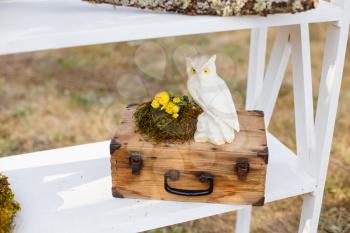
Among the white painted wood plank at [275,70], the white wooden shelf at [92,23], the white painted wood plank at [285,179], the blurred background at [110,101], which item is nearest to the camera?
the white wooden shelf at [92,23]

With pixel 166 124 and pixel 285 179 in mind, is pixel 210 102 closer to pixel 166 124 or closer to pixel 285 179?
pixel 166 124

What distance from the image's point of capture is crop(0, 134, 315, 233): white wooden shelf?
3.88ft

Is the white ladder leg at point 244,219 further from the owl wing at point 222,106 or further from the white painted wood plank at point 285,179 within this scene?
the owl wing at point 222,106

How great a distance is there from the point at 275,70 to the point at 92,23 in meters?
0.78

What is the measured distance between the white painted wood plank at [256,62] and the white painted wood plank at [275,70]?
0.02 m

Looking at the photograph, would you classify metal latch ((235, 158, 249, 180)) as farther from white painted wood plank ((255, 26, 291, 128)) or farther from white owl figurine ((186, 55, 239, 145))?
white painted wood plank ((255, 26, 291, 128))

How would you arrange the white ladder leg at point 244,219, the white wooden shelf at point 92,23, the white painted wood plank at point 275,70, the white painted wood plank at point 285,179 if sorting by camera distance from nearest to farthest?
the white wooden shelf at point 92,23, the white painted wood plank at point 285,179, the white painted wood plank at point 275,70, the white ladder leg at point 244,219

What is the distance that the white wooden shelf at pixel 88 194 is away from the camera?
1.18m

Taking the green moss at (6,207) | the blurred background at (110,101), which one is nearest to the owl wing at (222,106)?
the green moss at (6,207)

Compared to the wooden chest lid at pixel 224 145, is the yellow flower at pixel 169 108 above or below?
above

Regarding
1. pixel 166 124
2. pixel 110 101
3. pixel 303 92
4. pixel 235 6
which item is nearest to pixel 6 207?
pixel 166 124

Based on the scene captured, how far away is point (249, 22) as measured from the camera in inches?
41.3

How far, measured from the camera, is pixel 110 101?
10.1 feet

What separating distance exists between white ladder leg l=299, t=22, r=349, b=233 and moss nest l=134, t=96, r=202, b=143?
0.35 metres
